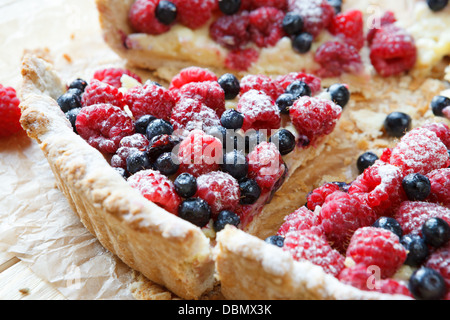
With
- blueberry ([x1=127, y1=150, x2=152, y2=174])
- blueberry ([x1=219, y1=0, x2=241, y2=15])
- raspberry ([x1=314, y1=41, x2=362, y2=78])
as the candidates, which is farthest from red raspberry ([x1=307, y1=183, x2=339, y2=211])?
blueberry ([x1=219, y1=0, x2=241, y2=15])

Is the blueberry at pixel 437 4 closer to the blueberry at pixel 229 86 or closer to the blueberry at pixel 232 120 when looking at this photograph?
the blueberry at pixel 229 86

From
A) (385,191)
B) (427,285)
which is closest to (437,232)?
(427,285)

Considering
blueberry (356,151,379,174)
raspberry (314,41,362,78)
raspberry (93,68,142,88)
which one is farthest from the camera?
raspberry (314,41,362,78)

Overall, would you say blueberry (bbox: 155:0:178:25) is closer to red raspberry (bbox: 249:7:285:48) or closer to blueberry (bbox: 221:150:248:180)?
red raspberry (bbox: 249:7:285:48)

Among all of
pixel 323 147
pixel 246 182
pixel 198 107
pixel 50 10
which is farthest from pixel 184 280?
pixel 50 10

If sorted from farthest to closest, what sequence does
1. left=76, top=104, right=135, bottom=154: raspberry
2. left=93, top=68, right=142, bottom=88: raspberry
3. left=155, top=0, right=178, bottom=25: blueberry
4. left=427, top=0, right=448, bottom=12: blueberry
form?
left=427, top=0, right=448, bottom=12: blueberry
left=155, top=0, right=178, bottom=25: blueberry
left=93, top=68, right=142, bottom=88: raspberry
left=76, top=104, right=135, bottom=154: raspberry

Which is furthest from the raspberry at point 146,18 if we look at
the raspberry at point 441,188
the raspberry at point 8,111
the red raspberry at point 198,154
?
the raspberry at point 441,188
